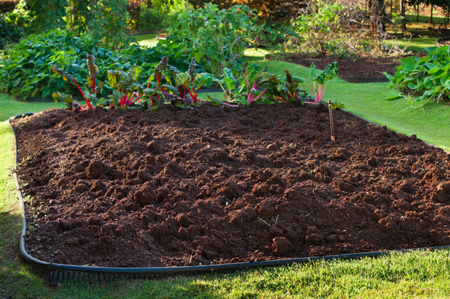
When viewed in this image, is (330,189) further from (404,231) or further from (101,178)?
(101,178)

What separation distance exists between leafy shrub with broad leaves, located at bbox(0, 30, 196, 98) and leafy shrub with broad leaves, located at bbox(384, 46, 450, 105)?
4.03 meters

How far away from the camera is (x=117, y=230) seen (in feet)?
7.96

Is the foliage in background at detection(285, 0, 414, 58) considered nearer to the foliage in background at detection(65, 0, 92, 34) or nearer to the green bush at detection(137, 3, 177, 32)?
the foliage in background at detection(65, 0, 92, 34)

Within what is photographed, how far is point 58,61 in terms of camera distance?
23.6ft

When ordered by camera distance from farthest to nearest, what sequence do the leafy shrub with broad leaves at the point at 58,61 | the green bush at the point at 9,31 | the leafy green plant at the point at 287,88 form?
the green bush at the point at 9,31 → the leafy shrub with broad leaves at the point at 58,61 → the leafy green plant at the point at 287,88

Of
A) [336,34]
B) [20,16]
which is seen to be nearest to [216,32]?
[336,34]

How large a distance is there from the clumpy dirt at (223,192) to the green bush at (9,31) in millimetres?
9829

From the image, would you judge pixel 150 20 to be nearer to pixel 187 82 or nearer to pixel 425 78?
pixel 187 82

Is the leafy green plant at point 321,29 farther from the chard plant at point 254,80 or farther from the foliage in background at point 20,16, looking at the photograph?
the foliage in background at point 20,16

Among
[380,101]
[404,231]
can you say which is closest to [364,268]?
[404,231]

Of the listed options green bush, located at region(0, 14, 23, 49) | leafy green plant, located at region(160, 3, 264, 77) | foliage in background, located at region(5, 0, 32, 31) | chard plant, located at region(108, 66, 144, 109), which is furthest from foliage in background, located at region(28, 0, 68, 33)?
chard plant, located at region(108, 66, 144, 109)

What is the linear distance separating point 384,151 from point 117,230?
2.64 metres

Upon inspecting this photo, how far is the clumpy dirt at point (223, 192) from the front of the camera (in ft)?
7.93

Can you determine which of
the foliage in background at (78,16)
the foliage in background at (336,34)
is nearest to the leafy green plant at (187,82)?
the foliage in background at (336,34)
